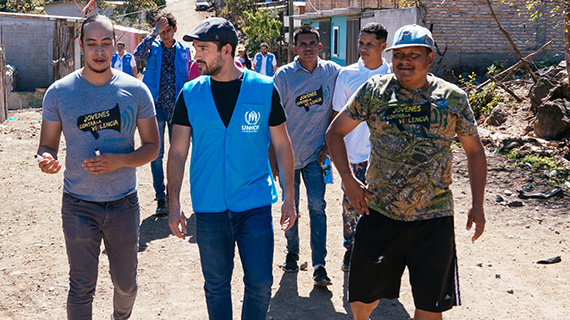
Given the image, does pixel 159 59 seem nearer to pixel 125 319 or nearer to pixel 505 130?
pixel 125 319

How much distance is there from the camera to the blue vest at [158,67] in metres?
7.39

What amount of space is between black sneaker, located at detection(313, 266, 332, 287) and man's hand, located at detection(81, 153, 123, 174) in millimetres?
2262

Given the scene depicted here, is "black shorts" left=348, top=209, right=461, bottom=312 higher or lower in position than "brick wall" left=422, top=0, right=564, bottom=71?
lower

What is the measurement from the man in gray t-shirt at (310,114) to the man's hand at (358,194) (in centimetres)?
175

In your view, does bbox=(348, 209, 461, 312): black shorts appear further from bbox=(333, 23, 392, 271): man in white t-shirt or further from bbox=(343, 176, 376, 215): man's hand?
bbox=(333, 23, 392, 271): man in white t-shirt

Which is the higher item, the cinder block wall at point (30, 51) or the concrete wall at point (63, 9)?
the concrete wall at point (63, 9)

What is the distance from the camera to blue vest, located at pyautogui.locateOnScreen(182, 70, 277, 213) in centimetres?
352

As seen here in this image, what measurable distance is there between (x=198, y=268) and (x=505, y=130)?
8.75 m

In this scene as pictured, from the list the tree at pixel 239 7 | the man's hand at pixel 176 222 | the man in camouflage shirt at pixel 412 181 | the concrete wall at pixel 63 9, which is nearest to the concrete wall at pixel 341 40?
the tree at pixel 239 7

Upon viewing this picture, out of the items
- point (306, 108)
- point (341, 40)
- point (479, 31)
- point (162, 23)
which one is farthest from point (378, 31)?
point (341, 40)

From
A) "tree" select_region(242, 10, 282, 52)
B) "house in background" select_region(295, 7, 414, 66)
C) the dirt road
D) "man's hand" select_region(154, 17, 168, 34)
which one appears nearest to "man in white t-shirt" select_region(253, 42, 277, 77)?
"house in background" select_region(295, 7, 414, 66)

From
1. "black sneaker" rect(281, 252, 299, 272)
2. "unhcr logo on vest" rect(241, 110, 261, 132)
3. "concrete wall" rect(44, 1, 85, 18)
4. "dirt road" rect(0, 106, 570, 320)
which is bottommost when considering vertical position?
"dirt road" rect(0, 106, 570, 320)

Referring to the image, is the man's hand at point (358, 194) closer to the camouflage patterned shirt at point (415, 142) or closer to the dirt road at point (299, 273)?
the camouflage patterned shirt at point (415, 142)

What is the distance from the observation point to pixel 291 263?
5.76 m
